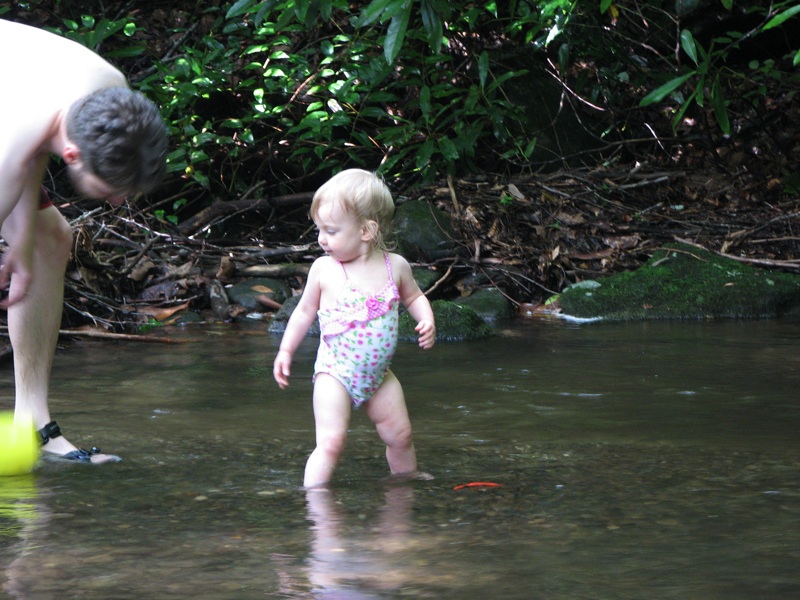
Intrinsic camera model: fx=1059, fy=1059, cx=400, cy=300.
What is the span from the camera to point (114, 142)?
2971 mm

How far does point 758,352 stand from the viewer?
224 inches

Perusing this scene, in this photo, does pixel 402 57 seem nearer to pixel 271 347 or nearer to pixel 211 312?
pixel 211 312

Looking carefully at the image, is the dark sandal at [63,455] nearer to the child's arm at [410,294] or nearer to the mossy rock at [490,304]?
the child's arm at [410,294]

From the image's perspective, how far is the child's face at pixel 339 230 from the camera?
341 cm

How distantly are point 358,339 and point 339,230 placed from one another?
359mm

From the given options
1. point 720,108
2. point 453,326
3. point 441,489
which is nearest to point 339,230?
point 441,489

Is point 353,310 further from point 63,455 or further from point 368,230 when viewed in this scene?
point 63,455

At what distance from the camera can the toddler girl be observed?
3.39m

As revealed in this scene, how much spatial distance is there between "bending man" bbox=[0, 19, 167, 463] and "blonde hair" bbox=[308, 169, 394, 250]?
55 centimetres

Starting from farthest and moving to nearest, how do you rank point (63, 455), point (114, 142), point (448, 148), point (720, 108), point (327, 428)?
point (448, 148) → point (720, 108) → point (63, 455) → point (327, 428) → point (114, 142)

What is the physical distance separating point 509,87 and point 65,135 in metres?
7.84

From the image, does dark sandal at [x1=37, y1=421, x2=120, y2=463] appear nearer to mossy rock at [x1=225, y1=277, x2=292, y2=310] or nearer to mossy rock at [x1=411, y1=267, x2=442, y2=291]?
mossy rock at [x1=225, y1=277, x2=292, y2=310]

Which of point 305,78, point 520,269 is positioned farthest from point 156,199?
point 520,269

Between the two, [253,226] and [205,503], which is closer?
[205,503]
